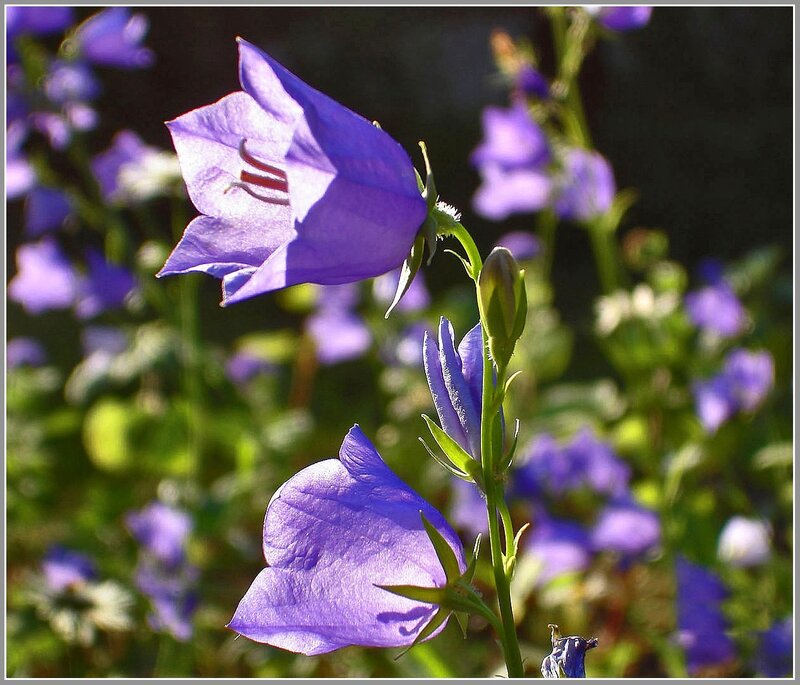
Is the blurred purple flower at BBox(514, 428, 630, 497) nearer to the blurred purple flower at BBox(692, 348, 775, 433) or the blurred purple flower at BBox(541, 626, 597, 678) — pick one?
the blurred purple flower at BBox(692, 348, 775, 433)

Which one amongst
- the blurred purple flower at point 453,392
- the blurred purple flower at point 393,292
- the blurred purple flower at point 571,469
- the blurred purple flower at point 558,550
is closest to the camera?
the blurred purple flower at point 453,392

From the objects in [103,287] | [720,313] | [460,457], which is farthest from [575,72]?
[460,457]

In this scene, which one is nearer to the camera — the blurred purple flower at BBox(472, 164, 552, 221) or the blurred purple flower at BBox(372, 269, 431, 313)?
the blurred purple flower at BBox(472, 164, 552, 221)

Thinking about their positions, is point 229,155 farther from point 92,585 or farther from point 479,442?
point 92,585

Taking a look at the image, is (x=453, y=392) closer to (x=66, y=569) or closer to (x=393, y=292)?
(x=66, y=569)

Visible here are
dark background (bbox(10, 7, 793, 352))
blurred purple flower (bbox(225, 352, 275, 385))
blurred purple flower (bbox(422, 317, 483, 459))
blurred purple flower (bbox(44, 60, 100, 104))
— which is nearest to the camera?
blurred purple flower (bbox(422, 317, 483, 459))

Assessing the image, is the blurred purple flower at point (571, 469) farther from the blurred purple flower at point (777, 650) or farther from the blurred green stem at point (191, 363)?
the blurred green stem at point (191, 363)

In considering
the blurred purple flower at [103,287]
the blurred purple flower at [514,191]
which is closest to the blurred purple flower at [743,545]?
the blurred purple flower at [514,191]

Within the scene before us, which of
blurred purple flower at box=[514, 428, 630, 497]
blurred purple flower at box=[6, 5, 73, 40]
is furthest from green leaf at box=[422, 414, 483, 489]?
blurred purple flower at box=[6, 5, 73, 40]
